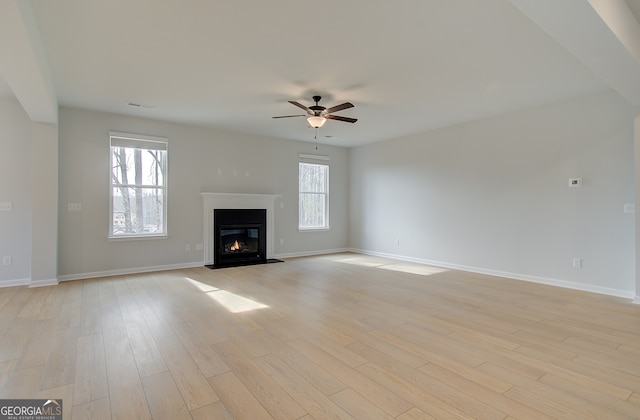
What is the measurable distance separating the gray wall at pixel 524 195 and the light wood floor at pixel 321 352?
684 millimetres

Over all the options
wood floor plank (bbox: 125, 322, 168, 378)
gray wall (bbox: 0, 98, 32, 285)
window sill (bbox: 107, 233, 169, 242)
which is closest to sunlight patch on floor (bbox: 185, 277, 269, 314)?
wood floor plank (bbox: 125, 322, 168, 378)

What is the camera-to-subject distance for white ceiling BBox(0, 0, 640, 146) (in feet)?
8.33

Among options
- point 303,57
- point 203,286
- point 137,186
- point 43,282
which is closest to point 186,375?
point 203,286

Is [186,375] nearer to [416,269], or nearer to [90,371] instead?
[90,371]

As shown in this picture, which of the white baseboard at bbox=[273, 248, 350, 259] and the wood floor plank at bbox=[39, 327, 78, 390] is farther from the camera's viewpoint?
the white baseboard at bbox=[273, 248, 350, 259]

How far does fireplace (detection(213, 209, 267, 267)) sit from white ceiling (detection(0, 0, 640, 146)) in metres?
2.12

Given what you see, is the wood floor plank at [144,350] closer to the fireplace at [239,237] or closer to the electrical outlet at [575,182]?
the fireplace at [239,237]

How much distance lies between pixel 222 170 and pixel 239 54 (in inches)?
137

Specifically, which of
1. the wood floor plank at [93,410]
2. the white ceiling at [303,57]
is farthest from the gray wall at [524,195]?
the wood floor plank at [93,410]

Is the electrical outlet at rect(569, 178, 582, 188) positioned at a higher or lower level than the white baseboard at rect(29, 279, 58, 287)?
higher

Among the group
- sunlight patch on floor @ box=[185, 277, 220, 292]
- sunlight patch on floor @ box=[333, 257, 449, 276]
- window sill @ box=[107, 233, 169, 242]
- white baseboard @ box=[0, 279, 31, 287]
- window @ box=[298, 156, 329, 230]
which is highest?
window @ box=[298, 156, 329, 230]

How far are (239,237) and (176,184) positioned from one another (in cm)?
162

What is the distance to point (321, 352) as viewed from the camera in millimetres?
2541

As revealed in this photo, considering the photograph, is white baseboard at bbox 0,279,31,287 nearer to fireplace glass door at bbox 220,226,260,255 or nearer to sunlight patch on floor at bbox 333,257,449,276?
fireplace glass door at bbox 220,226,260,255
